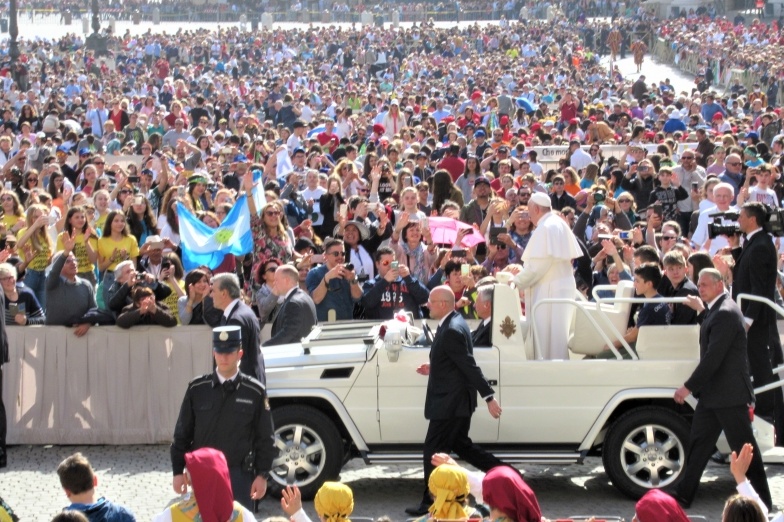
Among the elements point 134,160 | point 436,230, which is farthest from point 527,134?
point 436,230

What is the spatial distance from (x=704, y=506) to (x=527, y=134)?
1579 centimetres

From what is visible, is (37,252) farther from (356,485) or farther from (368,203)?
(356,485)

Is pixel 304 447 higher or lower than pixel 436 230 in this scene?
lower

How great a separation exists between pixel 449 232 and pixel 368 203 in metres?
1.48

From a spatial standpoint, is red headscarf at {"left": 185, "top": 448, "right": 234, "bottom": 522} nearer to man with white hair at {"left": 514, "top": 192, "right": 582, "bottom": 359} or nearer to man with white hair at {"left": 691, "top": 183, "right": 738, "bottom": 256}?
man with white hair at {"left": 514, "top": 192, "right": 582, "bottom": 359}

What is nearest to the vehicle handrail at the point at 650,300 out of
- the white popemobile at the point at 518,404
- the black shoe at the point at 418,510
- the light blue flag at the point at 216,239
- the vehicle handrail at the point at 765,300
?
the white popemobile at the point at 518,404

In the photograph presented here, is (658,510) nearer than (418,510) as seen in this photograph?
Yes

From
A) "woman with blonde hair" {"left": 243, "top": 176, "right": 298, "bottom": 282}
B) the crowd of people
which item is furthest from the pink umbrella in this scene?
"woman with blonde hair" {"left": 243, "top": 176, "right": 298, "bottom": 282}

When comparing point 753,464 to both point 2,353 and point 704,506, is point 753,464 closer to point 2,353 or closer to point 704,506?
point 704,506

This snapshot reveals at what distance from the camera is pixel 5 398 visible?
37.9ft

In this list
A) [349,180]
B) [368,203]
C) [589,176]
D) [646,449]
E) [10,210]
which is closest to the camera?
[646,449]

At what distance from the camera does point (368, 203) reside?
49.1 ft

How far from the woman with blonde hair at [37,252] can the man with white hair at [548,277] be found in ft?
17.8

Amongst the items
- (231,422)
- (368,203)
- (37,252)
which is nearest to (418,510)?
(231,422)
